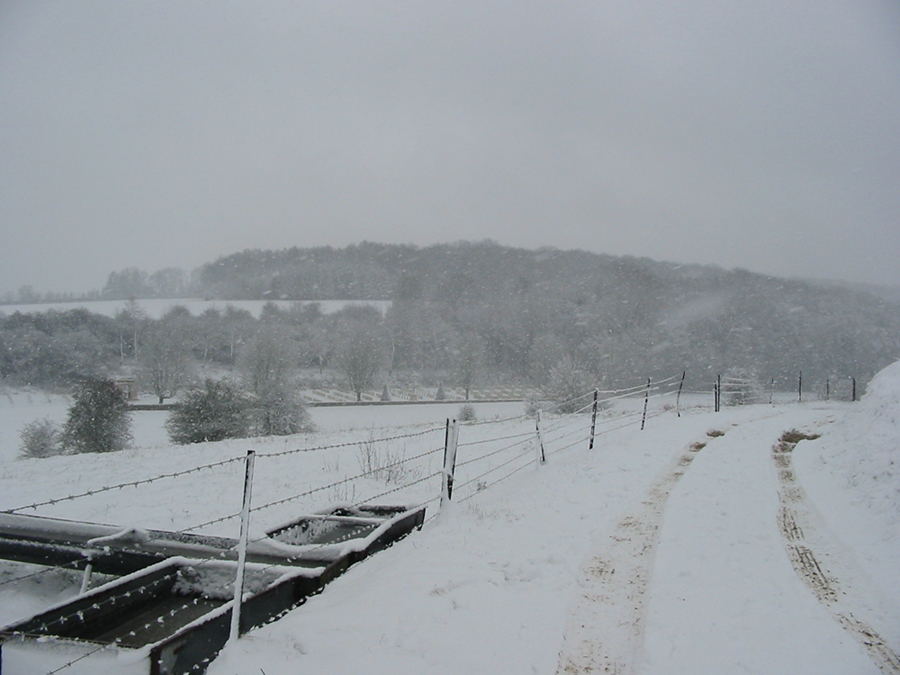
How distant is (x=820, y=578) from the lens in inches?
191

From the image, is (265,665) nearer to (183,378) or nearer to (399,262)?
(183,378)

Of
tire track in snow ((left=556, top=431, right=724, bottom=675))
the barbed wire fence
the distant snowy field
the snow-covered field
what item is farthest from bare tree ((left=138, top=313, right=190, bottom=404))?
tire track in snow ((left=556, top=431, right=724, bottom=675))

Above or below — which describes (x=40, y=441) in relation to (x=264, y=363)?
below

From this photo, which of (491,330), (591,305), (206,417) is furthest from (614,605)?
(591,305)

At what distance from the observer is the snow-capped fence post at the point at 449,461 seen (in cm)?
702

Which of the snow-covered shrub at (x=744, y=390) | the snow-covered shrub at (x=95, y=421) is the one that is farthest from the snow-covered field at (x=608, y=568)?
the snow-covered shrub at (x=744, y=390)

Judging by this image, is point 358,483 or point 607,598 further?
point 358,483

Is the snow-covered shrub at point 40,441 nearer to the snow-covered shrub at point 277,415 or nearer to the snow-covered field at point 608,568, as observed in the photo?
the snow-covered shrub at point 277,415

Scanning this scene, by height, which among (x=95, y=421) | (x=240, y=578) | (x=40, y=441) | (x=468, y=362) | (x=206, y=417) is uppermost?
(x=240, y=578)

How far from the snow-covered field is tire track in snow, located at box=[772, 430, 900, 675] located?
2 cm

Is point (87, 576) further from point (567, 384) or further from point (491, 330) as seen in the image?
point (491, 330)

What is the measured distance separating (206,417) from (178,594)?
1110 inches

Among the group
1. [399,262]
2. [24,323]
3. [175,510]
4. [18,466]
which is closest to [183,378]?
[24,323]

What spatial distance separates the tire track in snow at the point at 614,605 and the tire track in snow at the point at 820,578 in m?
1.39
